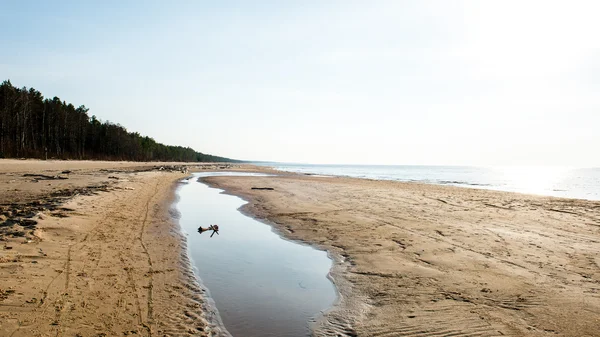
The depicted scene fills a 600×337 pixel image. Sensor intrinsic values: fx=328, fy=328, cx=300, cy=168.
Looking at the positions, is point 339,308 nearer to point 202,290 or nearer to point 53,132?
point 202,290

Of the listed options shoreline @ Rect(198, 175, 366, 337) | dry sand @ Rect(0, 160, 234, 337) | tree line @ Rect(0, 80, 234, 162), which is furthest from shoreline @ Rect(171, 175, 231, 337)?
tree line @ Rect(0, 80, 234, 162)

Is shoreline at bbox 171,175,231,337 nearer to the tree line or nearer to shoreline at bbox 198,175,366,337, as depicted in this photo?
shoreline at bbox 198,175,366,337

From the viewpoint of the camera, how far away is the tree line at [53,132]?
59.3 m

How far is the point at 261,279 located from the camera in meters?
7.38

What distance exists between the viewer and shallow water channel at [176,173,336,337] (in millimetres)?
5352

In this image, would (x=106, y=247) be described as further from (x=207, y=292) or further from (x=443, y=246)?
(x=443, y=246)

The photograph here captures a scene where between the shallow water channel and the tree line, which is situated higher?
the tree line

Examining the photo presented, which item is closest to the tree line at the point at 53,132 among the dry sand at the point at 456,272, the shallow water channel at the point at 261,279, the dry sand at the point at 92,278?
the dry sand at the point at 92,278

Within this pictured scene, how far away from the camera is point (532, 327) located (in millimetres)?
5043

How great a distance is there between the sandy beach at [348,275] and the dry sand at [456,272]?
32 mm

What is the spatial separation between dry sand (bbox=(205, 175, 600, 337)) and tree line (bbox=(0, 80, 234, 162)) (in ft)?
195

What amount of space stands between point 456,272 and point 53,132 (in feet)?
298

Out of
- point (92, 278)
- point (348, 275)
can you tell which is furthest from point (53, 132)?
point (348, 275)

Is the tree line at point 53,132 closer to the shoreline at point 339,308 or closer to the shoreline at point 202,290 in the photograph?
the shoreline at point 202,290
